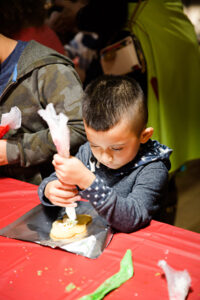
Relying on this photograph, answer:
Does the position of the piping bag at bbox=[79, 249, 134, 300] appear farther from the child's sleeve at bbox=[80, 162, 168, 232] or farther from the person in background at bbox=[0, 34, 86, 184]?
the person in background at bbox=[0, 34, 86, 184]

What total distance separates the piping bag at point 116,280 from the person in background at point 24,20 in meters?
1.36

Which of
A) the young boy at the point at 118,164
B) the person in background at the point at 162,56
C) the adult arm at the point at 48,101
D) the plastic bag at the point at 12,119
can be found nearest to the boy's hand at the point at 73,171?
the young boy at the point at 118,164

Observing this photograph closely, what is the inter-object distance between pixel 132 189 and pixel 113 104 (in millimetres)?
312

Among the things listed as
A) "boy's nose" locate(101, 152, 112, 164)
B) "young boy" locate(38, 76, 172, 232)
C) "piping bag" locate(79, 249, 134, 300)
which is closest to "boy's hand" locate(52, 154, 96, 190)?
"young boy" locate(38, 76, 172, 232)

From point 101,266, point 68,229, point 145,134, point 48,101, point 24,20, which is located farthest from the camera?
point 24,20

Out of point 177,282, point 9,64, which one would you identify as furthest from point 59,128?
point 9,64

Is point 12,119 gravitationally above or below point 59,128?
below

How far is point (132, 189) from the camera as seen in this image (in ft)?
3.90

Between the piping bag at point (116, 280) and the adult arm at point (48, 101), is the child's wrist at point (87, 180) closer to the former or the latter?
the piping bag at point (116, 280)

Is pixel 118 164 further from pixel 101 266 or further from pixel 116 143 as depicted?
pixel 101 266

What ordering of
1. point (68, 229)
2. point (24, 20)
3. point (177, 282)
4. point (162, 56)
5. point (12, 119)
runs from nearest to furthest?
point (177, 282), point (68, 229), point (12, 119), point (24, 20), point (162, 56)

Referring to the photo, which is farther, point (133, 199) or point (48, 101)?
point (48, 101)

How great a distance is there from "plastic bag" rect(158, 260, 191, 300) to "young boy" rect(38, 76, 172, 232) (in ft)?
0.77

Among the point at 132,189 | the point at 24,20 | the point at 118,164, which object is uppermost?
the point at 24,20
